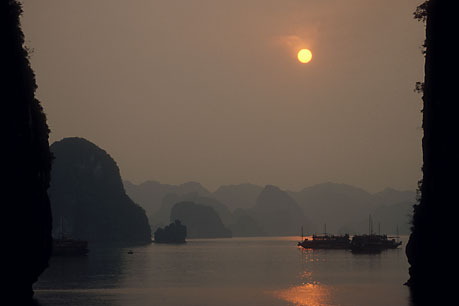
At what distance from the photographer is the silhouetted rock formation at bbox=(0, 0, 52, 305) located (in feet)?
177

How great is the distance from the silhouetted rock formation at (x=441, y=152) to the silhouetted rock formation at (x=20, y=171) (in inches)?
1310

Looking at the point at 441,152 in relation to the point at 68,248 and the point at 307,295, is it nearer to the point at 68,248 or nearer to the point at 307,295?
the point at 307,295

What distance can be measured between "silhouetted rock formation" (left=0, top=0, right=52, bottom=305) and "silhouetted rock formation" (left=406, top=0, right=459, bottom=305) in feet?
109

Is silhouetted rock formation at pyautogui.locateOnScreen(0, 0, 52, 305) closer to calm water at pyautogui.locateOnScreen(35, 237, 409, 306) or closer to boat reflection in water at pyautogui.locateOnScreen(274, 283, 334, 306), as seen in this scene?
calm water at pyautogui.locateOnScreen(35, 237, 409, 306)

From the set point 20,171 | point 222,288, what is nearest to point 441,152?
point 20,171

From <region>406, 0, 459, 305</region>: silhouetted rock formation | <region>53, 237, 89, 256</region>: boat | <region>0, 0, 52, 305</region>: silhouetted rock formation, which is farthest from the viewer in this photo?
<region>53, 237, 89, 256</region>: boat

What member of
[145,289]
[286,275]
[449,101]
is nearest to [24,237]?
[145,289]

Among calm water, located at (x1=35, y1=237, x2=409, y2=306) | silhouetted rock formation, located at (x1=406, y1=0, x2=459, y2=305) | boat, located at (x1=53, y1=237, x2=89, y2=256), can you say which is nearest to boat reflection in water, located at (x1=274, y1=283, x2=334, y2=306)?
calm water, located at (x1=35, y1=237, x2=409, y2=306)

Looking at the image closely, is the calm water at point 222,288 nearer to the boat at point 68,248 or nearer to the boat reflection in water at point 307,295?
the boat reflection in water at point 307,295

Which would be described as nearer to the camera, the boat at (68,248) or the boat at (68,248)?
the boat at (68,248)

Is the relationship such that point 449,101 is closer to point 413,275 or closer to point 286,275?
point 413,275

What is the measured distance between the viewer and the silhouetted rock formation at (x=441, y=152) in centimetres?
4753

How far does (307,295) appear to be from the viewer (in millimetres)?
81125

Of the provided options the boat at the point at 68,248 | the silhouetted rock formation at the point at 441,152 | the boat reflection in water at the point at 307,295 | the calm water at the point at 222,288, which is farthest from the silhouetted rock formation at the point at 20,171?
the boat at the point at 68,248
